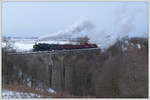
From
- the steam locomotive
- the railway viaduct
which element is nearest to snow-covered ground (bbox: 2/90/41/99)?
the railway viaduct

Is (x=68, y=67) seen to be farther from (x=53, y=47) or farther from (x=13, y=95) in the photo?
(x=13, y=95)

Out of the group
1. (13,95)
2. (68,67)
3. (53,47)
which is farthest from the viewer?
(68,67)

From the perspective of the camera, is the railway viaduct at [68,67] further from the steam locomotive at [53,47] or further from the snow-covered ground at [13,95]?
the snow-covered ground at [13,95]

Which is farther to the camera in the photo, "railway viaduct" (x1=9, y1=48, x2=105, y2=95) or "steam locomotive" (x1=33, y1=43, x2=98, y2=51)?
"railway viaduct" (x1=9, y1=48, x2=105, y2=95)

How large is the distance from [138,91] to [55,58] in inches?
130

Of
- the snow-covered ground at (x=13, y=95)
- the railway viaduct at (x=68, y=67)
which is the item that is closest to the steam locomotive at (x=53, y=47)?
the railway viaduct at (x=68, y=67)

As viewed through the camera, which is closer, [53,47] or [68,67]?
[53,47]

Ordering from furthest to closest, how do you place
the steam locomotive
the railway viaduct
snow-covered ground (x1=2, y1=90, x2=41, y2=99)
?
the railway viaduct < the steam locomotive < snow-covered ground (x1=2, y1=90, x2=41, y2=99)

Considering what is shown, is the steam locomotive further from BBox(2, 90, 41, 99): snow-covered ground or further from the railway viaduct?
BBox(2, 90, 41, 99): snow-covered ground

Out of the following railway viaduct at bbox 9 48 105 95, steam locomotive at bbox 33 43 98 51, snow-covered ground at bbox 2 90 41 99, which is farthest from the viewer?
railway viaduct at bbox 9 48 105 95

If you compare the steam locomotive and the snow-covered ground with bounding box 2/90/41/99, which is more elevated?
the steam locomotive

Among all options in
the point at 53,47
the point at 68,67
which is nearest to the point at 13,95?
the point at 53,47

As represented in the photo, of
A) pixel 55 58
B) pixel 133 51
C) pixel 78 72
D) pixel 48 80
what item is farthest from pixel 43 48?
pixel 133 51

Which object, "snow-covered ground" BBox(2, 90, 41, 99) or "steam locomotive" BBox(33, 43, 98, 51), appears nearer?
"snow-covered ground" BBox(2, 90, 41, 99)
